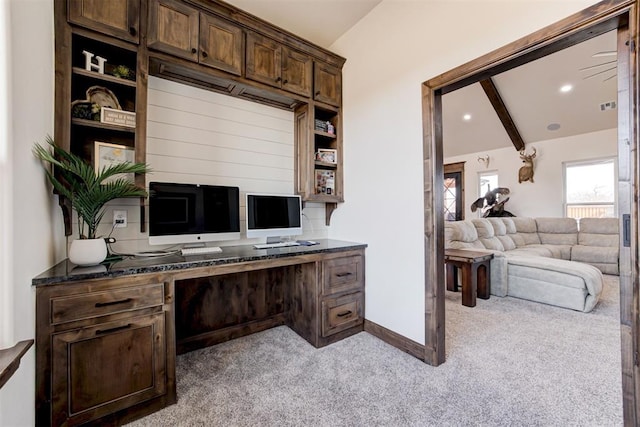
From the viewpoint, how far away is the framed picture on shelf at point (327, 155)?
2.89 metres

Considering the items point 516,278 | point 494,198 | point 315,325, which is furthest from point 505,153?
point 315,325

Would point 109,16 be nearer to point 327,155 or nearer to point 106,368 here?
point 327,155

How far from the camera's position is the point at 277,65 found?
2.43 m

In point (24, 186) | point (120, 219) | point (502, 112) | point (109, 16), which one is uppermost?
point (502, 112)

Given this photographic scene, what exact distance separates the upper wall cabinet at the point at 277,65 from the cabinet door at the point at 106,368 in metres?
2.00

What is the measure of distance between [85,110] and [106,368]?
62.0 inches

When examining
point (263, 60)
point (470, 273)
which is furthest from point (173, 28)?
point (470, 273)

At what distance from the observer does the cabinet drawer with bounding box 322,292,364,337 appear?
2363 millimetres

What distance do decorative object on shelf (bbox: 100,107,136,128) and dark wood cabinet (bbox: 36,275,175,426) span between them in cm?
105

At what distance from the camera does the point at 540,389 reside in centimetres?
176

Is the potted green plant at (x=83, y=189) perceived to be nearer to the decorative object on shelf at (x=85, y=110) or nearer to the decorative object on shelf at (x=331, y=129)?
the decorative object on shelf at (x=85, y=110)

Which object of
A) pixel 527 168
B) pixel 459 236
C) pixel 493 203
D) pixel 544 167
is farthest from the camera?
pixel 493 203

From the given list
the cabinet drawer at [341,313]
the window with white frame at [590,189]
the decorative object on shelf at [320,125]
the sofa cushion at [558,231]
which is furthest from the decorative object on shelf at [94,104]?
the window with white frame at [590,189]

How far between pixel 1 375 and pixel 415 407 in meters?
1.83
